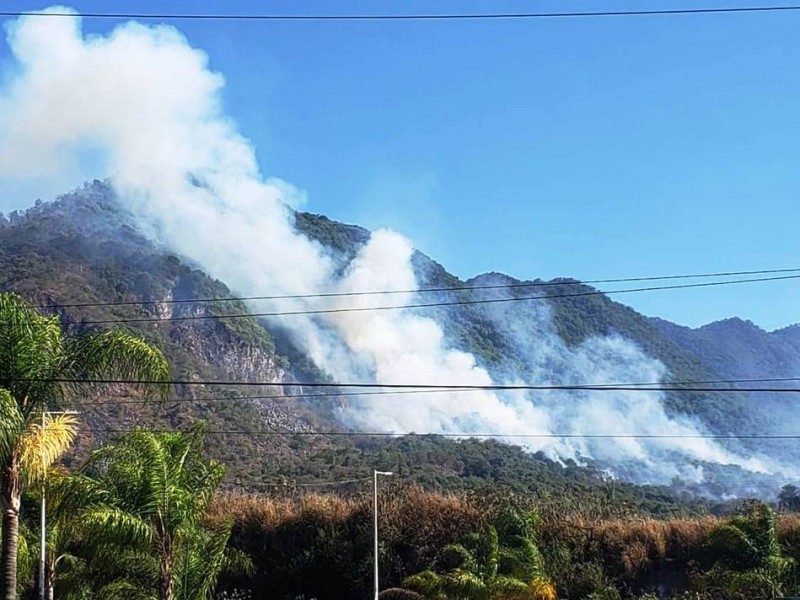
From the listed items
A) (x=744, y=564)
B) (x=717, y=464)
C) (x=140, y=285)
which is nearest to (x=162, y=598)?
(x=744, y=564)

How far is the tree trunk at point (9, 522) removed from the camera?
1570cm

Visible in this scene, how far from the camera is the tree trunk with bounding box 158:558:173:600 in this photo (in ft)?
63.0

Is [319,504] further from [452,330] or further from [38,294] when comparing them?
[452,330]

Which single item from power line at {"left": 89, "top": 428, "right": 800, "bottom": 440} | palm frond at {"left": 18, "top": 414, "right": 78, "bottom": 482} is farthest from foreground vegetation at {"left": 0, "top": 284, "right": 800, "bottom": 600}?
power line at {"left": 89, "top": 428, "right": 800, "bottom": 440}

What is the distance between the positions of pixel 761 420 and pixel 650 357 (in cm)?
1510

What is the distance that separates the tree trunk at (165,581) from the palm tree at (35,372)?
122 inches

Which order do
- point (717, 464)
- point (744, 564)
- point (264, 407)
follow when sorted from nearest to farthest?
point (744, 564)
point (264, 407)
point (717, 464)

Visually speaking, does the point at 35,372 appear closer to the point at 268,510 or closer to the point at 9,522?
the point at 9,522

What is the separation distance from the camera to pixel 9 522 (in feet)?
52.2

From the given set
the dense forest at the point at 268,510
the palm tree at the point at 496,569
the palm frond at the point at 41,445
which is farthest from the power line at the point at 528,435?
the palm frond at the point at 41,445

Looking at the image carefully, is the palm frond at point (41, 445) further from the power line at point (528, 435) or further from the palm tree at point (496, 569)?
the power line at point (528, 435)

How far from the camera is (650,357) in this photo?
12381 cm

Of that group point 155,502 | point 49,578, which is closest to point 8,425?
point 155,502

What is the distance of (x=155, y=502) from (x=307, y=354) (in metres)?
93.3
